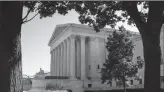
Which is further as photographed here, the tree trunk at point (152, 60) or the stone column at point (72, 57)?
the stone column at point (72, 57)

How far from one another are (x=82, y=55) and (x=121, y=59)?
72.7 ft

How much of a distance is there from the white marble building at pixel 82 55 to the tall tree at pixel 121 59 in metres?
15.1

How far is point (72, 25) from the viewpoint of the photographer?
63.8 m

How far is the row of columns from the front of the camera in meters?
63.8

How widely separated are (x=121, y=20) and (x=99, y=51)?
5656cm

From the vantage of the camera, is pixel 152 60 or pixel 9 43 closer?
pixel 9 43

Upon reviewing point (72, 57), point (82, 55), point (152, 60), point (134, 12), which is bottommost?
point (152, 60)

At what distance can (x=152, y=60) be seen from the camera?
31.8 ft

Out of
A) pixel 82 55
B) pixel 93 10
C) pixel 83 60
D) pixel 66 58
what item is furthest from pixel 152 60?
pixel 66 58

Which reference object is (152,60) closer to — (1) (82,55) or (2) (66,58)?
(1) (82,55)

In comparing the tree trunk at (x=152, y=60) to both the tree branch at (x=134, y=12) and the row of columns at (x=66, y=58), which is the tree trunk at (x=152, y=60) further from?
the row of columns at (x=66, y=58)

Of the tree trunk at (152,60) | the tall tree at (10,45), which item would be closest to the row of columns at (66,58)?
the tree trunk at (152,60)

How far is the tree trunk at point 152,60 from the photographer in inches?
372

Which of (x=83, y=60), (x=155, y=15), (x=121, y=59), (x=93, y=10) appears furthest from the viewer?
(x=83, y=60)
